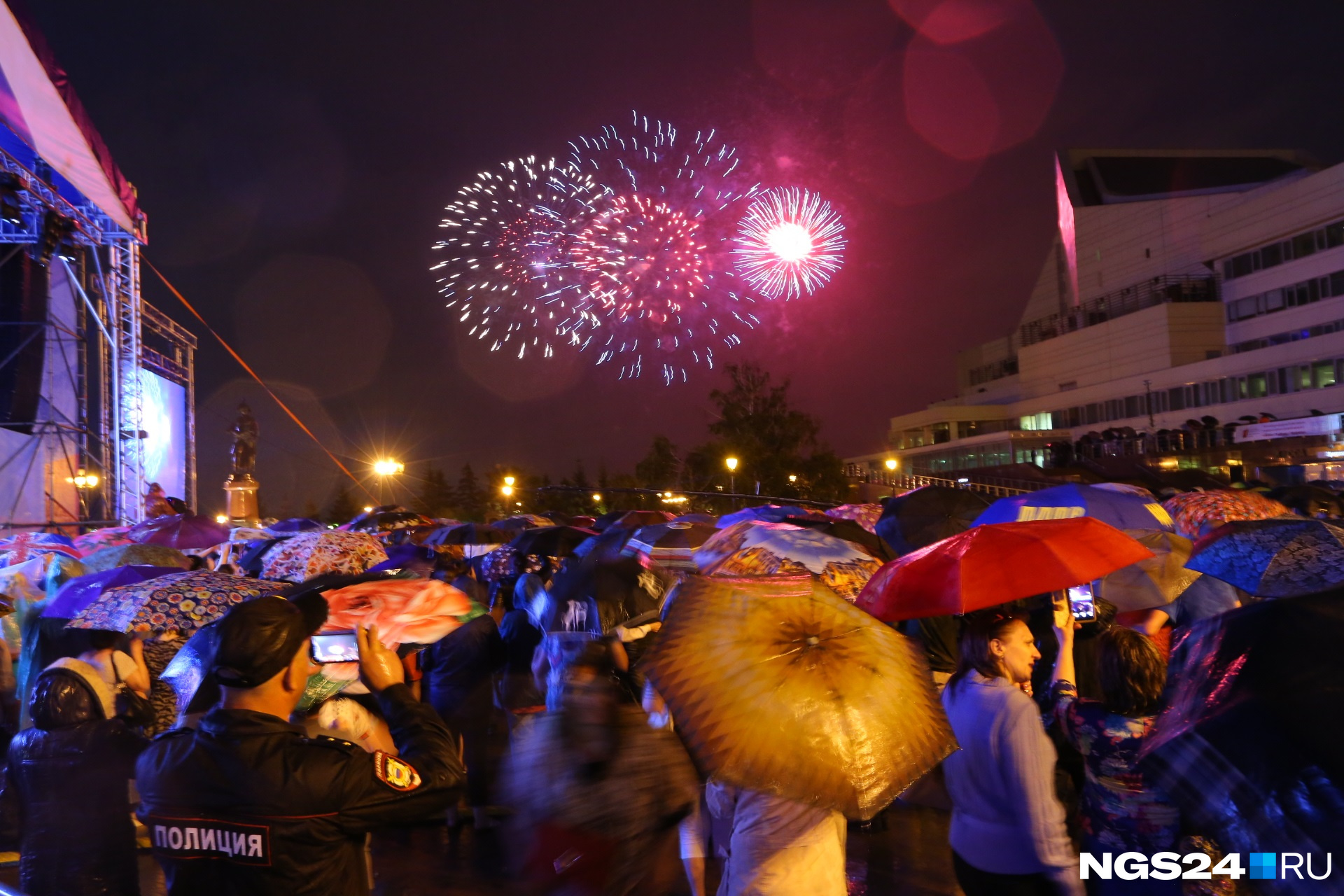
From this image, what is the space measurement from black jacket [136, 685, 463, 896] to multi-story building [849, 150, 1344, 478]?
2788cm

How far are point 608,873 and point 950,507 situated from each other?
7.95 meters

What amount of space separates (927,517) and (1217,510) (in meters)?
2.71

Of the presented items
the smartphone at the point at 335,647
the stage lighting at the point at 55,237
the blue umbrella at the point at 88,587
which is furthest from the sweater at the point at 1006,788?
the stage lighting at the point at 55,237

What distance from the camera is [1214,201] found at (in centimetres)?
4694

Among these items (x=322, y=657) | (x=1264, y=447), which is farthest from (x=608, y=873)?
(x=1264, y=447)

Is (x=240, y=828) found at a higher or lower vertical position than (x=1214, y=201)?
lower

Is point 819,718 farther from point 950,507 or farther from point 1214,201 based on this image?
point 1214,201

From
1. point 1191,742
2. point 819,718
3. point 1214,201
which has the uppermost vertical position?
point 1214,201

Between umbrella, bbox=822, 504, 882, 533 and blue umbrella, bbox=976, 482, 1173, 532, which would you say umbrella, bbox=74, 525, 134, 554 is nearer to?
umbrella, bbox=822, 504, 882, 533

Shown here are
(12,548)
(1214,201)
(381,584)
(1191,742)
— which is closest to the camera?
(1191,742)

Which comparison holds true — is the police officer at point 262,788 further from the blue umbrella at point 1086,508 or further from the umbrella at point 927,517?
the umbrella at point 927,517

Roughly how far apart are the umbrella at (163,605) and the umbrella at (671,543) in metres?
2.93

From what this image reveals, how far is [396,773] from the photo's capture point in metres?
2.50

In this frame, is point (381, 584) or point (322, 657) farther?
point (381, 584)
